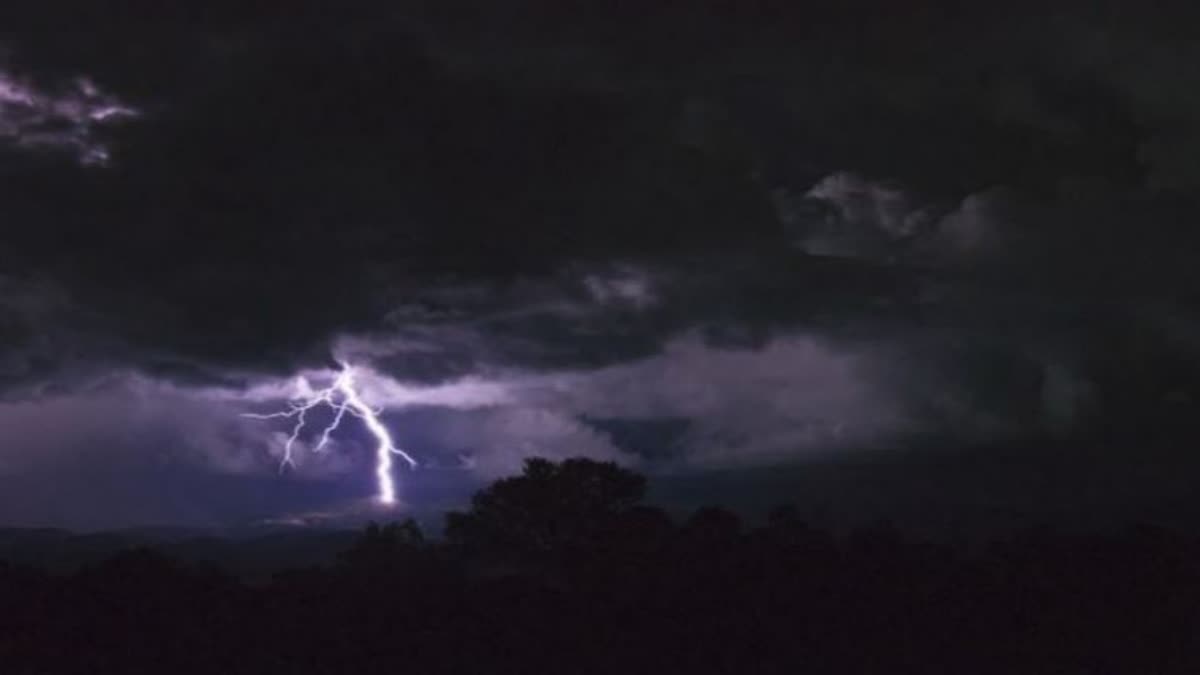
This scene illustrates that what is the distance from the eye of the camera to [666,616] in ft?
100

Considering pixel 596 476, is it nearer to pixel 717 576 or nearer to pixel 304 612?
pixel 717 576

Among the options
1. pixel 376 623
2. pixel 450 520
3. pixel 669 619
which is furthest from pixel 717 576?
pixel 450 520

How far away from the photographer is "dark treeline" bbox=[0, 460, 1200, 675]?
87.6 ft

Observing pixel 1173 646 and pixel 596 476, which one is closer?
pixel 1173 646

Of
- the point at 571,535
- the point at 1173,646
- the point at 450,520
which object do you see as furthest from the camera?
the point at 450,520

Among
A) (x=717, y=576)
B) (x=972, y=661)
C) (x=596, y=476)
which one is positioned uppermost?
(x=596, y=476)

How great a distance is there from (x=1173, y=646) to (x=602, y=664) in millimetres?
13868

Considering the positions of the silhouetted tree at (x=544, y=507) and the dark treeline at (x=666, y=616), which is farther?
the silhouetted tree at (x=544, y=507)

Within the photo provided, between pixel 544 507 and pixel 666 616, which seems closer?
pixel 666 616

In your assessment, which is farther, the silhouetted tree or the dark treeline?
the silhouetted tree

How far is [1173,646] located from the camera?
29391 millimetres

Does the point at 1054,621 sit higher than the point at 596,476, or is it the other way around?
the point at 596,476

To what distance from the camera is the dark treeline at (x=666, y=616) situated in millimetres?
26703

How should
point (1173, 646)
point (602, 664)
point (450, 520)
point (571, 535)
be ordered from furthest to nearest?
point (450, 520)
point (571, 535)
point (1173, 646)
point (602, 664)
